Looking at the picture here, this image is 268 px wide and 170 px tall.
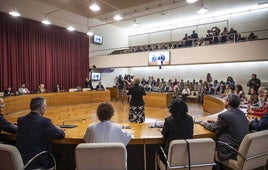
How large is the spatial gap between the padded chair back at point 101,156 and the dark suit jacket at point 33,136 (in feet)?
1.69

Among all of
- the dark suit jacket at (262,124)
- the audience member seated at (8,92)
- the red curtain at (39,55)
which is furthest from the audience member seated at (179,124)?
the red curtain at (39,55)

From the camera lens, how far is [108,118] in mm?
2068

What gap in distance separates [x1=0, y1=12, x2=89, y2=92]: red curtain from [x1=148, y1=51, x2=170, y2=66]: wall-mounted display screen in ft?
14.9

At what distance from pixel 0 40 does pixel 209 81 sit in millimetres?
10471

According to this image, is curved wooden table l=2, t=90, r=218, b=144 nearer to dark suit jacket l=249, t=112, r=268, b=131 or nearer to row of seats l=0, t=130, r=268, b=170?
row of seats l=0, t=130, r=268, b=170

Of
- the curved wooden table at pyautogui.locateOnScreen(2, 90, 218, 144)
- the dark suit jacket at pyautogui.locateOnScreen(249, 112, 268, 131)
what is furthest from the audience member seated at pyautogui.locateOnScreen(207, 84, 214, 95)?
the dark suit jacket at pyautogui.locateOnScreen(249, 112, 268, 131)

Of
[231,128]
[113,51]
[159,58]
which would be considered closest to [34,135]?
[231,128]

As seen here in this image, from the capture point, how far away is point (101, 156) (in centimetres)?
178

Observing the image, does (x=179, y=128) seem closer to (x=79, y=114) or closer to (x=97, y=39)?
(x=79, y=114)

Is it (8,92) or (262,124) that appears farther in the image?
(8,92)

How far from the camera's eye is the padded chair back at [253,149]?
6.73 ft

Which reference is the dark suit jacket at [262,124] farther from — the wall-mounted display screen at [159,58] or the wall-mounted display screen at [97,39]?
the wall-mounted display screen at [97,39]

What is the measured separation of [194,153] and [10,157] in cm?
175

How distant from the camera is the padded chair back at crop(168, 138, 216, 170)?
1863 mm
